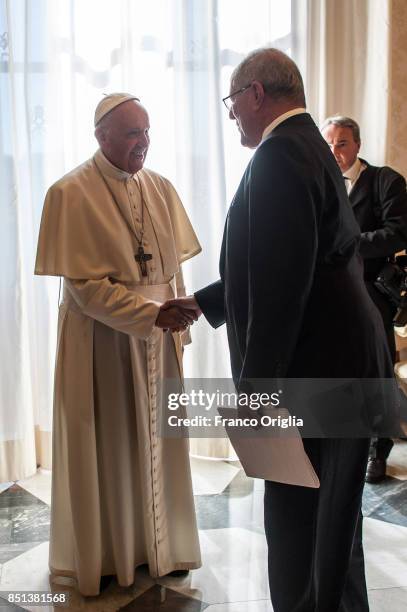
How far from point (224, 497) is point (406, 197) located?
5.59 feet

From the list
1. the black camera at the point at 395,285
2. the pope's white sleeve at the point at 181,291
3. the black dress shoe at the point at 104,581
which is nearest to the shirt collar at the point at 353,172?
the black camera at the point at 395,285

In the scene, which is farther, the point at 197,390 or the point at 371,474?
the point at 197,390

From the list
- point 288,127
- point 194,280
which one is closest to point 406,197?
point 194,280

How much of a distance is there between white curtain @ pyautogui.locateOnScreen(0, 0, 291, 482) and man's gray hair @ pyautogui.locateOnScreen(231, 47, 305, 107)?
5.39 ft

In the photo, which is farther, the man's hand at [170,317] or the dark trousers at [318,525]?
the man's hand at [170,317]

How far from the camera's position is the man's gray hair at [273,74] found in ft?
5.41

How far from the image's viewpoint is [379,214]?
2939 mm

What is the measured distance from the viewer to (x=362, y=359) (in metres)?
1.63

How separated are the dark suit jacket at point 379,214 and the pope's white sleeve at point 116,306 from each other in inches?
47.1

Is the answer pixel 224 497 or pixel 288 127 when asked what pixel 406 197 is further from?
pixel 224 497

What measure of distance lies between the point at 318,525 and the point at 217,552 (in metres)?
0.95

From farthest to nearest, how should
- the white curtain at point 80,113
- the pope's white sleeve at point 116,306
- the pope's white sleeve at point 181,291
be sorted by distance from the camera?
the white curtain at point 80,113 → the pope's white sleeve at point 181,291 → the pope's white sleeve at point 116,306

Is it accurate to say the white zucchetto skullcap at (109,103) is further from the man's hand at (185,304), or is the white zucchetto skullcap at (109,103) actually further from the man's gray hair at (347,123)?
the man's gray hair at (347,123)

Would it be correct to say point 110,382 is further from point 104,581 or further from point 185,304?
point 104,581
